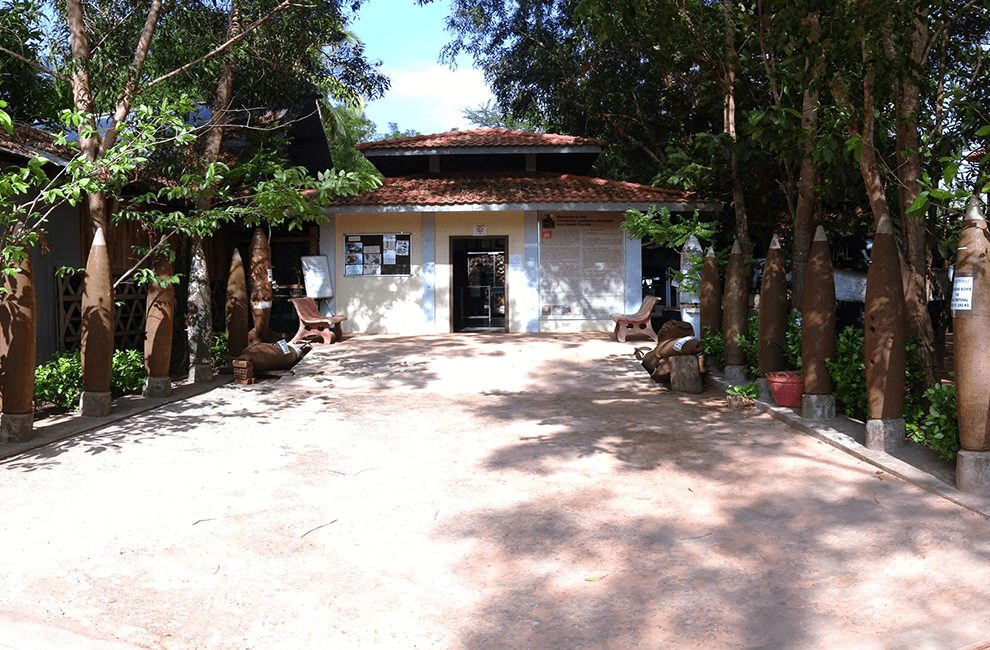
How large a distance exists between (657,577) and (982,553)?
182 cm

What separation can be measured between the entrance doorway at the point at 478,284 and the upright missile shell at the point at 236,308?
191 inches

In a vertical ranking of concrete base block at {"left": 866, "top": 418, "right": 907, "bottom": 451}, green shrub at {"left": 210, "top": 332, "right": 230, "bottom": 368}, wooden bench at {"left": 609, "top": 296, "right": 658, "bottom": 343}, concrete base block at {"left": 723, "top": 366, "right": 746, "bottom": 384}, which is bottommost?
concrete base block at {"left": 866, "top": 418, "right": 907, "bottom": 451}

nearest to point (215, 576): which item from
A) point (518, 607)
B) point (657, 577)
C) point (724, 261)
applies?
point (518, 607)

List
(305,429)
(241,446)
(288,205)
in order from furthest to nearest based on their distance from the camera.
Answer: (288,205) → (305,429) → (241,446)

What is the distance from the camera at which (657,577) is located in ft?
14.6

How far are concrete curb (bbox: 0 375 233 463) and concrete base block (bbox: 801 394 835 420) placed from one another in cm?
677

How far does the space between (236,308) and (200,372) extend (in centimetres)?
130

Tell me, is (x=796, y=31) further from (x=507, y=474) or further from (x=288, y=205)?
(x=288, y=205)

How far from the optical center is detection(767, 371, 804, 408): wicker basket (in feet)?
27.4

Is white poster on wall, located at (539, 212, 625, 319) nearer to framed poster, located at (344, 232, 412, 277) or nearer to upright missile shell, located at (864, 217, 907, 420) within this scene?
framed poster, located at (344, 232, 412, 277)

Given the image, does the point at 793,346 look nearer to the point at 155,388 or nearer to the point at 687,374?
the point at 687,374

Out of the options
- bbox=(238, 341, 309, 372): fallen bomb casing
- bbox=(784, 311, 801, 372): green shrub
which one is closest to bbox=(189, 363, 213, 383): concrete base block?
bbox=(238, 341, 309, 372): fallen bomb casing

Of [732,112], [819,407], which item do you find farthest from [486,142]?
[819,407]

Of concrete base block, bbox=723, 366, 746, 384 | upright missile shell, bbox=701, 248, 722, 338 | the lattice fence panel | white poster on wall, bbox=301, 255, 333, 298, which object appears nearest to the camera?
concrete base block, bbox=723, 366, 746, 384
